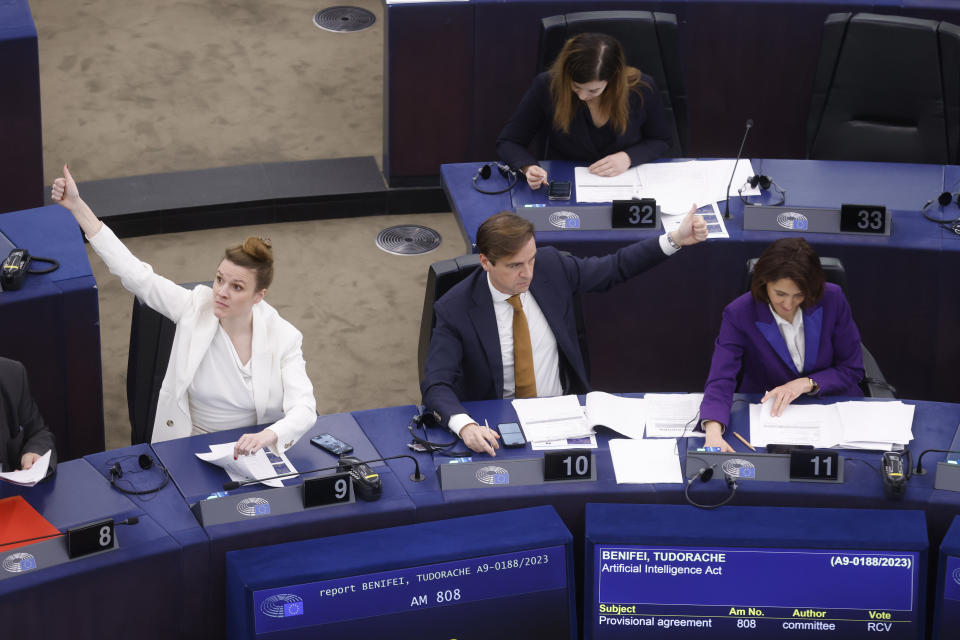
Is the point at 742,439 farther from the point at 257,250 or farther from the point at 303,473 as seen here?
the point at 257,250

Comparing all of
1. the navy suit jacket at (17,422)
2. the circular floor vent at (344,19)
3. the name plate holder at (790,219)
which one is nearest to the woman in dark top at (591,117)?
the name plate holder at (790,219)

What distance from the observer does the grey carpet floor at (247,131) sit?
19.5 ft

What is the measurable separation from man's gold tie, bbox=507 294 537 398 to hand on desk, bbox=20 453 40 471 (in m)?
1.39

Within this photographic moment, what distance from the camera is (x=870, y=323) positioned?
16.9 feet

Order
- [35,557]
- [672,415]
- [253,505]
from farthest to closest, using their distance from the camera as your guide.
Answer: [672,415] < [253,505] < [35,557]

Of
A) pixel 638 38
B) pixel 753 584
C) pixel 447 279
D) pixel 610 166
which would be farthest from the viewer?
pixel 638 38

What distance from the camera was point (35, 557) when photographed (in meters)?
3.38

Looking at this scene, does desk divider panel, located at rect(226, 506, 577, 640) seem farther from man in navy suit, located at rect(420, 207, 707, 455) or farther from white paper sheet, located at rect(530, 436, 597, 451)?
man in navy suit, located at rect(420, 207, 707, 455)

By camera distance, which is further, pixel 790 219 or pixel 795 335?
pixel 790 219

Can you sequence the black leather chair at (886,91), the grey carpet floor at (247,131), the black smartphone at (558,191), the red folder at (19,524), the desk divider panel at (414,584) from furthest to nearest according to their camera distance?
1. the grey carpet floor at (247,131)
2. the black leather chair at (886,91)
3. the black smartphone at (558,191)
4. the red folder at (19,524)
5. the desk divider panel at (414,584)

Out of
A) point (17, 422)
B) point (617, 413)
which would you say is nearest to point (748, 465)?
point (617, 413)

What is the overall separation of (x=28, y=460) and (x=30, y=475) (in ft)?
0.29

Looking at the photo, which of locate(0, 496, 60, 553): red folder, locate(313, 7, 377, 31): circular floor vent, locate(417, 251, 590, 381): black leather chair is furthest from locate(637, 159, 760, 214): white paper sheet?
locate(313, 7, 377, 31): circular floor vent

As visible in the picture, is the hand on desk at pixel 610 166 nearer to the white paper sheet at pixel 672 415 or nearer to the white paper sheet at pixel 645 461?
the white paper sheet at pixel 672 415
